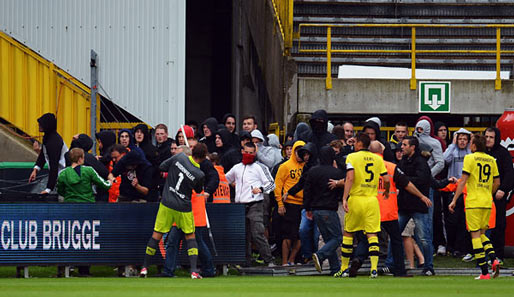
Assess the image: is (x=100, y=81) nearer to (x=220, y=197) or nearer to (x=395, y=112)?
(x=220, y=197)

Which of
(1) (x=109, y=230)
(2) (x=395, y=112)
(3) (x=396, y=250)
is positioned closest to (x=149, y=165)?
(1) (x=109, y=230)

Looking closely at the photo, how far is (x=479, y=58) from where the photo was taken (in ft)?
92.0

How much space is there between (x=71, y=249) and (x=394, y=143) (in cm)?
560

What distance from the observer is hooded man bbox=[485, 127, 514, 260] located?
16.5 m

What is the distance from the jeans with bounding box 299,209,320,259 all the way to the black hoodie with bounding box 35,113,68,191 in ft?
12.3

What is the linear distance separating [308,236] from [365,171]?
1780 millimetres

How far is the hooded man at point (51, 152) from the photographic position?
16156mm

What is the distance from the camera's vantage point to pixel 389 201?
15.0 meters

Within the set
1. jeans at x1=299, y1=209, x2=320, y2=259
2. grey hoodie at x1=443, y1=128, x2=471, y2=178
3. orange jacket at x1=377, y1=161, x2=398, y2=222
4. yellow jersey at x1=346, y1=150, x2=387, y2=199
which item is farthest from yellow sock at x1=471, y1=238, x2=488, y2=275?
grey hoodie at x1=443, y1=128, x2=471, y2=178

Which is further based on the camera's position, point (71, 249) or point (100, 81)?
point (100, 81)

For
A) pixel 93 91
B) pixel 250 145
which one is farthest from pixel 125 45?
pixel 250 145

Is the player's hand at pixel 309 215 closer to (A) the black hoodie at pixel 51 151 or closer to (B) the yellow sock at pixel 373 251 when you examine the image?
(B) the yellow sock at pixel 373 251

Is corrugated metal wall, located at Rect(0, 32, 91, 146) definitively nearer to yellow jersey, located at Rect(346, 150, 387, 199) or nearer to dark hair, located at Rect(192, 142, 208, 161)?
dark hair, located at Rect(192, 142, 208, 161)

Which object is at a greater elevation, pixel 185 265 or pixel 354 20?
pixel 354 20
